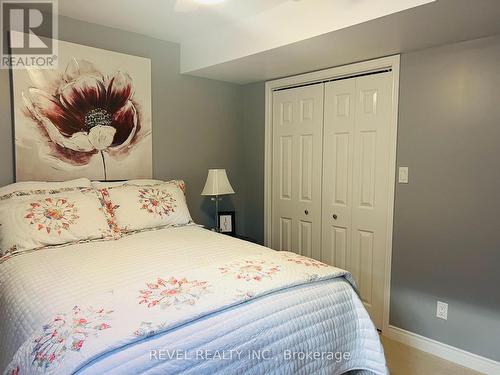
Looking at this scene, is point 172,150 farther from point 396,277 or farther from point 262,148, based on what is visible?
point 396,277

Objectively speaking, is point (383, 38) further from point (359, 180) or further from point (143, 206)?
point (143, 206)

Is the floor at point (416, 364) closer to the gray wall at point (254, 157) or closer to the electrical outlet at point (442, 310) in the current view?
the electrical outlet at point (442, 310)

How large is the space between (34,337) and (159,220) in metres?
1.36

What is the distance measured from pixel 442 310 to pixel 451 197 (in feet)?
Result: 2.44

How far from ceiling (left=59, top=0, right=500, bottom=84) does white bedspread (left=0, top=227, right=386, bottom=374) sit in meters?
1.33

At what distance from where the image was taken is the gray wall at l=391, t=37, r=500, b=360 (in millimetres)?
2086

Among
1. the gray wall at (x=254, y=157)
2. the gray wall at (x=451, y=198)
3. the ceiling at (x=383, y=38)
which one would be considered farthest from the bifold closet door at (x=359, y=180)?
the gray wall at (x=254, y=157)

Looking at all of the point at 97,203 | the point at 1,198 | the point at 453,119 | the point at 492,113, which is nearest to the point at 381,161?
the point at 453,119

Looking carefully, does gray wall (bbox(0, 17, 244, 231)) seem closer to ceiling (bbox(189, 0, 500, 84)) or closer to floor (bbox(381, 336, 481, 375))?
ceiling (bbox(189, 0, 500, 84))

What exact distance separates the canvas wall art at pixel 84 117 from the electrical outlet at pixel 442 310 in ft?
7.69

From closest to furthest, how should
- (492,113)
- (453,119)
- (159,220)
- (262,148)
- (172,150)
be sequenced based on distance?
(492,113)
(453,119)
(159,220)
(172,150)
(262,148)

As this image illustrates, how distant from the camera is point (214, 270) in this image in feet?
5.23

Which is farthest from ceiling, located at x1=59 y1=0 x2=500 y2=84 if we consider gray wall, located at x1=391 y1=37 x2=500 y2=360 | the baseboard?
the baseboard

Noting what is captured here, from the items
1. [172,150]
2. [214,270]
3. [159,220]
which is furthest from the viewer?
[172,150]
